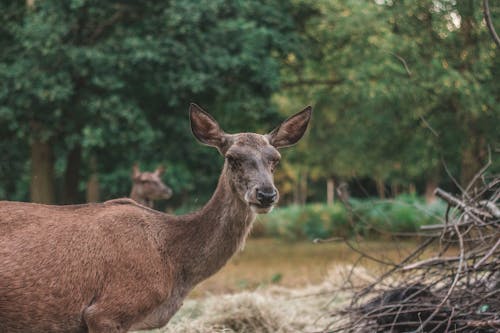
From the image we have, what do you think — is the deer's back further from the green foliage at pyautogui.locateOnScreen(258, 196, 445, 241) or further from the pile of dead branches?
the green foliage at pyautogui.locateOnScreen(258, 196, 445, 241)

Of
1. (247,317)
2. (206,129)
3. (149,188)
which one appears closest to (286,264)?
(149,188)

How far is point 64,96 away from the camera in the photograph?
44.3ft

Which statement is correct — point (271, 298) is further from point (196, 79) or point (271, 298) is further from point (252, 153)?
point (196, 79)

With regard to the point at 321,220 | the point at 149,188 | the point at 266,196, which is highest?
the point at 266,196

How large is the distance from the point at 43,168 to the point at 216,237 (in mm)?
11456

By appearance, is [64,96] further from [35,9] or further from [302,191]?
[302,191]

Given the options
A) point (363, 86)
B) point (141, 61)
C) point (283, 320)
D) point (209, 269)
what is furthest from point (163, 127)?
point (209, 269)

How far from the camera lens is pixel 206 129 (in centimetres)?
553

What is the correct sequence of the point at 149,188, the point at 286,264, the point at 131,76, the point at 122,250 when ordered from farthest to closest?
the point at 286,264 < the point at 131,76 < the point at 149,188 < the point at 122,250

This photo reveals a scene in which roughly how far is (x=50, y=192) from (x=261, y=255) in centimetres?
667

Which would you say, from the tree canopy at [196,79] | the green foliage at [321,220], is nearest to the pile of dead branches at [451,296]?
the tree canopy at [196,79]

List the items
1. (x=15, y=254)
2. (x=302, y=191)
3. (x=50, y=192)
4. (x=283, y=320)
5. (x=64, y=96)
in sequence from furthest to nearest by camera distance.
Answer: (x=302, y=191)
(x=50, y=192)
(x=64, y=96)
(x=283, y=320)
(x=15, y=254)

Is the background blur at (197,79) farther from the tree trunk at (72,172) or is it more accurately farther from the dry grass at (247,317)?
the dry grass at (247,317)

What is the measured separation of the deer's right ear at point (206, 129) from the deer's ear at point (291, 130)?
1.27 feet
